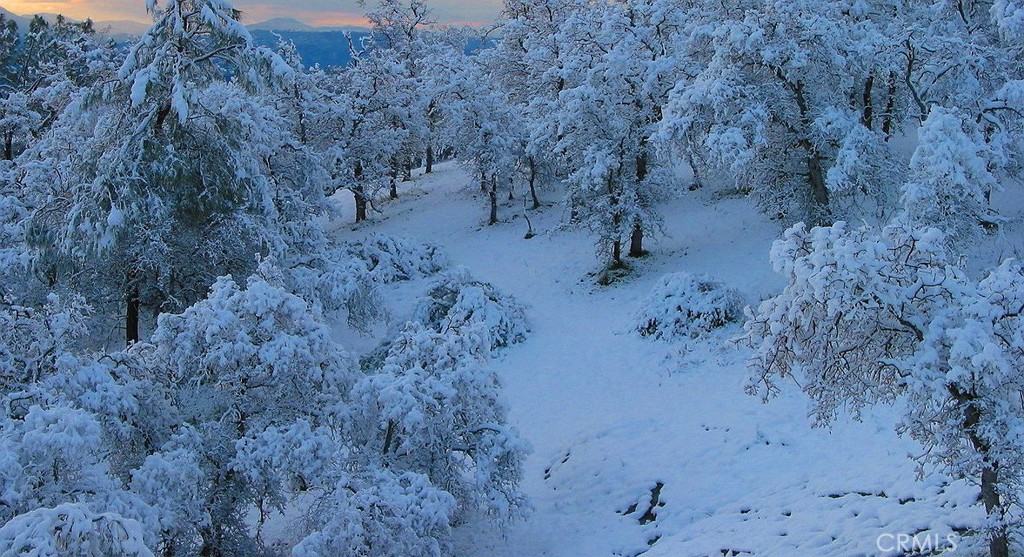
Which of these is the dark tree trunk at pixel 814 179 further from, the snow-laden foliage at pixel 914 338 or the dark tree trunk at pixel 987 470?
the dark tree trunk at pixel 987 470

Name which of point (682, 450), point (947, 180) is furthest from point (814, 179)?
point (682, 450)

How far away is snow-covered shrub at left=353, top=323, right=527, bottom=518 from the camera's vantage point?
39.7 ft

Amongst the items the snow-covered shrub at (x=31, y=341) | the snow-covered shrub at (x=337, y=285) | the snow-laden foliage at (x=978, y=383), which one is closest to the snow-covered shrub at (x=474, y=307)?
the snow-covered shrub at (x=337, y=285)

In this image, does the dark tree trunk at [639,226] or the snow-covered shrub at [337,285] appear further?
the dark tree trunk at [639,226]

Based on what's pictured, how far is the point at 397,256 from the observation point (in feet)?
104

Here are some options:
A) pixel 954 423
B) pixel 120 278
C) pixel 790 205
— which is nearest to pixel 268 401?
pixel 120 278

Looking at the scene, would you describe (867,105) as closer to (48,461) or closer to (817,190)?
(817,190)

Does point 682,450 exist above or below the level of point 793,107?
below

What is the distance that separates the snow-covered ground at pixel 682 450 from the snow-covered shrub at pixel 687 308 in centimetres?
59

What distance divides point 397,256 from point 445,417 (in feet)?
64.8

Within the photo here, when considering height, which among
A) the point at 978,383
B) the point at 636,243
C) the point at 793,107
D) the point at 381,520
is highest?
the point at 793,107

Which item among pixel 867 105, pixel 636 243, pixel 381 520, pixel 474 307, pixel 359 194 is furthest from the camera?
pixel 359 194

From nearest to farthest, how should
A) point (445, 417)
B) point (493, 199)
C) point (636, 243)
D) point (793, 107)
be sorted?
point (445, 417) < point (793, 107) < point (636, 243) < point (493, 199)

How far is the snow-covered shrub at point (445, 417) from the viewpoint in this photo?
12.1 meters
